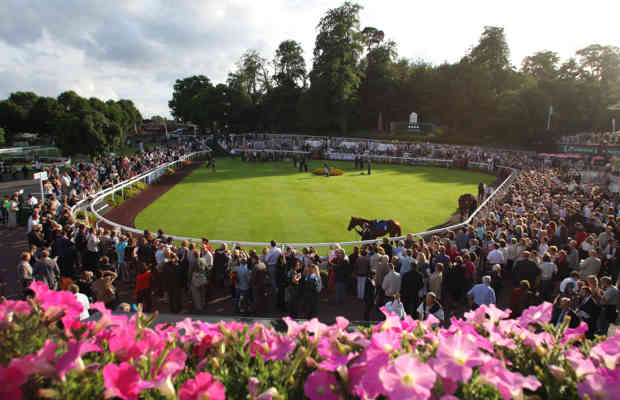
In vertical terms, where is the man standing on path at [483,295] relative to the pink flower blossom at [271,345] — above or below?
below

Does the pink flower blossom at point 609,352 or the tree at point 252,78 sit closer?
the pink flower blossom at point 609,352

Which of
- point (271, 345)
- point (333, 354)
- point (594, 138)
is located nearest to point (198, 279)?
point (271, 345)

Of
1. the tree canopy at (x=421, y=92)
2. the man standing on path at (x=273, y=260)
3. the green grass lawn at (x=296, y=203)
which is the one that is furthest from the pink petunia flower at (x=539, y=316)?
the tree canopy at (x=421, y=92)

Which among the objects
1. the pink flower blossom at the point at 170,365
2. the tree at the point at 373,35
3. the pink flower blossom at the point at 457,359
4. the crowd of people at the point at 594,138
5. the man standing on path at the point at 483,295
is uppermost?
the tree at the point at 373,35

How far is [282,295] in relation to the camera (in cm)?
866

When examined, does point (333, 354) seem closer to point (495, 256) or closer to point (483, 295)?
point (483, 295)

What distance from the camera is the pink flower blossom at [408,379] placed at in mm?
1270

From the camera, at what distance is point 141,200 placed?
2017 cm

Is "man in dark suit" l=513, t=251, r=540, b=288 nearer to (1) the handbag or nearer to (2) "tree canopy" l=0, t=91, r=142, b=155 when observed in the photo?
(1) the handbag

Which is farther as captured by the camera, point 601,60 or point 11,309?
point 601,60

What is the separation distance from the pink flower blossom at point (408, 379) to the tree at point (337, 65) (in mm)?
52948

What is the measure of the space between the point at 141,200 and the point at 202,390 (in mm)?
20820

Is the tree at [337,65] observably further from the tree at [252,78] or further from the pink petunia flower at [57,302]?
the pink petunia flower at [57,302]

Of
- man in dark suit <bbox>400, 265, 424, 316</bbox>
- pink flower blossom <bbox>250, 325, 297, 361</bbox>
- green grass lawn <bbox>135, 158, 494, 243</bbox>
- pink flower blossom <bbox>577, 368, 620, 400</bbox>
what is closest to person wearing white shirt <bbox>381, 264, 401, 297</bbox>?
man in dark suit <bbox>400, 265, 424, 316</bbox>
